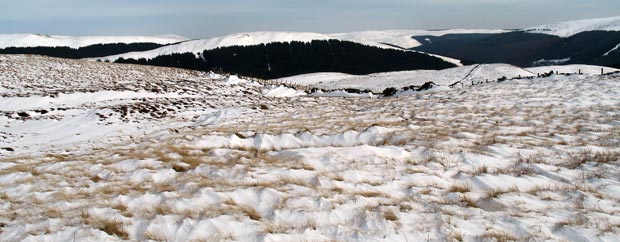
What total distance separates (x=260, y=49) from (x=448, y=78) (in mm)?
100384

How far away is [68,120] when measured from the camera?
15.9 metres

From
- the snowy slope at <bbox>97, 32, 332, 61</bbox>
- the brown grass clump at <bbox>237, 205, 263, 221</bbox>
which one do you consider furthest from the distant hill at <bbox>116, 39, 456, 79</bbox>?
the brown grass clump at <bbox>237, 205, 263, 221</bbox>

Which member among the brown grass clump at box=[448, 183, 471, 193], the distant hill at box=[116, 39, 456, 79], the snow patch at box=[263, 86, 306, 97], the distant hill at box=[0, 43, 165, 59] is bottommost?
the brown grass clump at box=[448, 183, 471, 193]

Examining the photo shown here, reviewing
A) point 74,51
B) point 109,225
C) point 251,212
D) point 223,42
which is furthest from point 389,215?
point 74,51

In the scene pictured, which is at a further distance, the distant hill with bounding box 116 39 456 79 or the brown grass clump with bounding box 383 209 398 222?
the distant hill with bounding box 116 39 456 79

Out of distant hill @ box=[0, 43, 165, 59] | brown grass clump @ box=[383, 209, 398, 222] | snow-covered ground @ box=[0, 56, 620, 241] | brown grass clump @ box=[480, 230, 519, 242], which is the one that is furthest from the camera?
distant hill @ box=[0, 43, 165, 59]

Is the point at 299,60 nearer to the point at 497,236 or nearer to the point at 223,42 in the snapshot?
the point at 223,42

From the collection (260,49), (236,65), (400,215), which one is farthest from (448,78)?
(260,49)

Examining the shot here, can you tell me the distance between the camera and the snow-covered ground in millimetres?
4832

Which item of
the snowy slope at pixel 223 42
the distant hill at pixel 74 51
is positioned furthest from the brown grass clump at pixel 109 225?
the distant hill at pixel 74 51

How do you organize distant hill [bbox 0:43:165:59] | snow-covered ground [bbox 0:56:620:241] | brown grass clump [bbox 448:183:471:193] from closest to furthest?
1. snow-covered ground [bbox 0:56:620:241]
2. brown grass clump [bbox 448:183:471:193]
3. distant hill [bbox 0:43:165:59]

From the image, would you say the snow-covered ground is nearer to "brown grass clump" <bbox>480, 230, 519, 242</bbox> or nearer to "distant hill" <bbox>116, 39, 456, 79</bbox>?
"brown grass clump" <bbox>480, 230, 519, 242</bbox>

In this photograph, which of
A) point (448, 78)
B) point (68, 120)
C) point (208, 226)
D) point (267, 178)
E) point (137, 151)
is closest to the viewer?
point (208, 226)

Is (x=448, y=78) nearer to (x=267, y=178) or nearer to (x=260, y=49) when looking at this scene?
(x=267, y=178)
